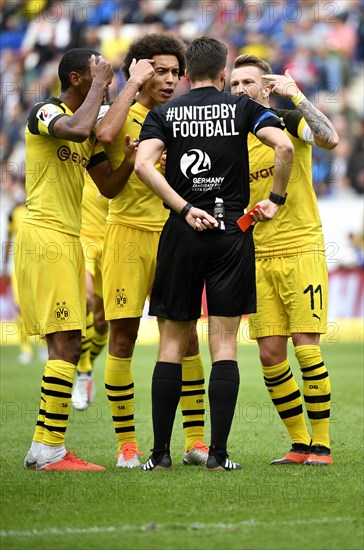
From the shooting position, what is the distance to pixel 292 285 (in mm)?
6527

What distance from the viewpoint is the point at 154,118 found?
5.92 meters

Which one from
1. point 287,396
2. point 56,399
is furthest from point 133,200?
point 287,396

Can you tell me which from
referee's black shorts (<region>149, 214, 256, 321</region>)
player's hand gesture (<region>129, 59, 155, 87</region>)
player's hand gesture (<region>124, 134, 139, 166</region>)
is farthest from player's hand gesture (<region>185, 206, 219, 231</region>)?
player's hand gesture (<region>129, 59, 155, 87</region>)

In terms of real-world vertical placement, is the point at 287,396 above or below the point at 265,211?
below

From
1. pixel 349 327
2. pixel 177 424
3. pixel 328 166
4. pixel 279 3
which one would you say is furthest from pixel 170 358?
pixel 279 3

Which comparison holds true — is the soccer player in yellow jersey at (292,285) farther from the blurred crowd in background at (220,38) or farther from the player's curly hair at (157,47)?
the blurred crowd in background at (220,38)

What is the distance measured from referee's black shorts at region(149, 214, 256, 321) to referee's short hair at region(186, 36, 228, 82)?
2.86 ft

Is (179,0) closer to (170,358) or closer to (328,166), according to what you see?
(328,166)

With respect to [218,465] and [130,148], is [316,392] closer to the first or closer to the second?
[218,465]

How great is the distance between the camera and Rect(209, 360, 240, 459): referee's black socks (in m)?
5.73

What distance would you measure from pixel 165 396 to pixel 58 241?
1.23 meters

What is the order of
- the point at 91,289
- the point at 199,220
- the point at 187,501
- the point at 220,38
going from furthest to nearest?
the point at 220,38 → the point at 91,289 → the point at 199,220 → the point at 187,501

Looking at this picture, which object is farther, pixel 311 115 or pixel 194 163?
pixel 311 115

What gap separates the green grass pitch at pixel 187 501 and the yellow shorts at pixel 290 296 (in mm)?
892
